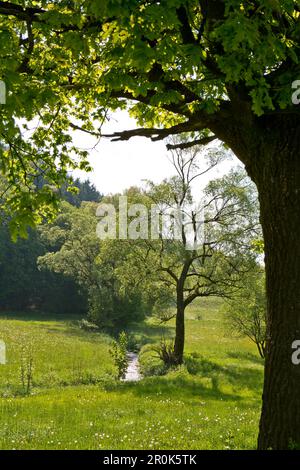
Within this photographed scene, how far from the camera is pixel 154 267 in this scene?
26.9 metres

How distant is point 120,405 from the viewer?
1417cm

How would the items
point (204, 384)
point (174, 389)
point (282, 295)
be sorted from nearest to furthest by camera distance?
point (282, 295)
point (174, 389)
point (204, 384)

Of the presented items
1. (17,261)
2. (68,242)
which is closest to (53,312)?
(17,261)

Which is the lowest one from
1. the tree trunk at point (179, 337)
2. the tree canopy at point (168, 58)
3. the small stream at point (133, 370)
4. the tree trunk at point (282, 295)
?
the small stream at point (133, 370)

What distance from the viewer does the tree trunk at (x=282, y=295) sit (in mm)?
6504

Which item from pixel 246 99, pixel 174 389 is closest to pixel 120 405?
pixel 174 389

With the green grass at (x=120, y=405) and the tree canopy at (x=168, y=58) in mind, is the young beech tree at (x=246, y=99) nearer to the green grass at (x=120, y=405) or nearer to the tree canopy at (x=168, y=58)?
the tree canopy at (x=168, y=58)

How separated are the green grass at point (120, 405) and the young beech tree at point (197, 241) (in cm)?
503

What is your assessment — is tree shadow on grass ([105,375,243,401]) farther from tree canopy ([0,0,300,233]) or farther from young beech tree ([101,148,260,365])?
tree canopy ([0,0,300,233])

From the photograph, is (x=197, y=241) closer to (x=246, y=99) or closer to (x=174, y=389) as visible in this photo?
(x=174, y=389)

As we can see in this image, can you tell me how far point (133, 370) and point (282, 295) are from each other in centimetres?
2187

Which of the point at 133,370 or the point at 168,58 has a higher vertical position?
the point at 168,58

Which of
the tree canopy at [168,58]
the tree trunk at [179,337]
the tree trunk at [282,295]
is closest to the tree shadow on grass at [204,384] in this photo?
the tree trunk at [179,337]

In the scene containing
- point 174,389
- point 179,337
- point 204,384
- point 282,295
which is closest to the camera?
point 282,295
